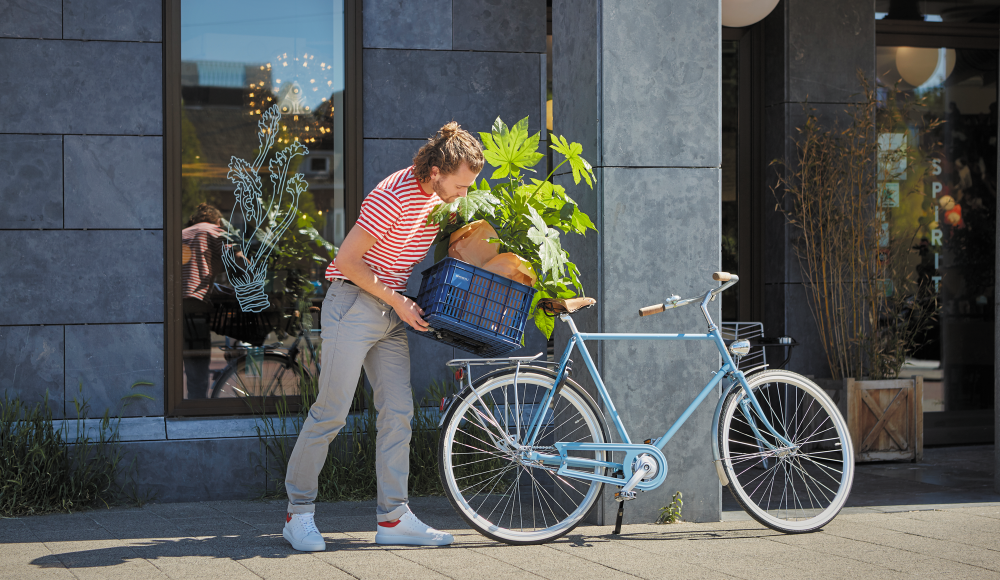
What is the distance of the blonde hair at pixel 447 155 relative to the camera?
4117 millimetres

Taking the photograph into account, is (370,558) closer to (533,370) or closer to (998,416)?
(533,370)

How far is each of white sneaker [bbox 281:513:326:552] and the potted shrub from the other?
14.4 feet

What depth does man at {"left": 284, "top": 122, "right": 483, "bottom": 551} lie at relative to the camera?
163 inches

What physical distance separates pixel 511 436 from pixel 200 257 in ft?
9.28

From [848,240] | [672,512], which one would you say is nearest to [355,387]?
[672,512]

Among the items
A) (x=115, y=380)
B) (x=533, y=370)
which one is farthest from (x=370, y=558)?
(x=115, y=380)

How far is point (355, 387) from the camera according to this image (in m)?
4.38

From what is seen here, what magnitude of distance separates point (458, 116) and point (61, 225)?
2.64 metres

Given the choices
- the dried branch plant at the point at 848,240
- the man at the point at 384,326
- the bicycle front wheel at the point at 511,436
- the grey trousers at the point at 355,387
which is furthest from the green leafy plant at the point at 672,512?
the dried branch plant at the point at 848,240

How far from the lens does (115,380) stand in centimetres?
597

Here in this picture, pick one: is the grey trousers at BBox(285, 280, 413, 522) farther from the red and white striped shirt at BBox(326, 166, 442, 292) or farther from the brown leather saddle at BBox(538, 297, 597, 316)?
the brown leather saddle at BBox(538, 297, 597, 316)

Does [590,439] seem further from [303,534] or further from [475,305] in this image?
[303,534]

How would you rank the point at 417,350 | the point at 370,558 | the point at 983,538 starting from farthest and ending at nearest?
1. the point at 417,350
2. the point at 983,538
3. the point at 370,558

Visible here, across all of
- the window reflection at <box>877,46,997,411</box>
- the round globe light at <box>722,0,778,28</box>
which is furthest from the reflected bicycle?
the window reflection at <box>877,46,997,411</box>
